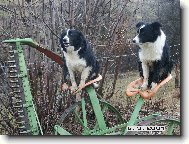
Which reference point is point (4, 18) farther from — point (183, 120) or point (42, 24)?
point (183, 120)

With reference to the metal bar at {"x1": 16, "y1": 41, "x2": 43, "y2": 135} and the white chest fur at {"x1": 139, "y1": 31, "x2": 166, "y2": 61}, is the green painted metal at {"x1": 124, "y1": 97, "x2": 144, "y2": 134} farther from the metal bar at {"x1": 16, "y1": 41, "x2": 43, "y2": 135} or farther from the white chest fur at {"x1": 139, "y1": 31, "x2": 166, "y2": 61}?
the metal bar at {"x1": 16, "y1": 41, "x2": 43, "y2": 135}

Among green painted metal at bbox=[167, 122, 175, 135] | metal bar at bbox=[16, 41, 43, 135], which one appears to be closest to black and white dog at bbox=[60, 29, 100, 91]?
metal bar at bbox=[16, 41, 43, 135]

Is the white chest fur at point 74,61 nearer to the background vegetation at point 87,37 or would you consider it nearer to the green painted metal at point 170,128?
the background vegetation at point 87,37

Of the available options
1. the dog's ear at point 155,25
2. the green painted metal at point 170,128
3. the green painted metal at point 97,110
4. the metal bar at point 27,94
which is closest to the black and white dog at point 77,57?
the green painted metal at point 97,110

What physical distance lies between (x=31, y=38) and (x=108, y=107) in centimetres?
64

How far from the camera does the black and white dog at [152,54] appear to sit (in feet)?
9.03

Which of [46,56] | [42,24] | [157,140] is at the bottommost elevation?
[157,140]

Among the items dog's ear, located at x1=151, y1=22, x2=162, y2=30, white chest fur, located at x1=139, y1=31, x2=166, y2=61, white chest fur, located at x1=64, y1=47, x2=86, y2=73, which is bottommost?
white chest fur, located at x1=64, y1=47, x2=86, y2=73

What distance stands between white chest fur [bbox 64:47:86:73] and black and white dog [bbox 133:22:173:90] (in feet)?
1.10

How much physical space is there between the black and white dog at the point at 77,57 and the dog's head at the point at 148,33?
32cm

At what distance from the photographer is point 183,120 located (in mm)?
2836

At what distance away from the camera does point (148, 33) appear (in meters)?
2.74

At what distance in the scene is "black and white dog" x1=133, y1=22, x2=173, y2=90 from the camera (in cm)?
275

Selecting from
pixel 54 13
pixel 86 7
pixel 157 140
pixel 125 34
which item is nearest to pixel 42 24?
pixel 54 13
